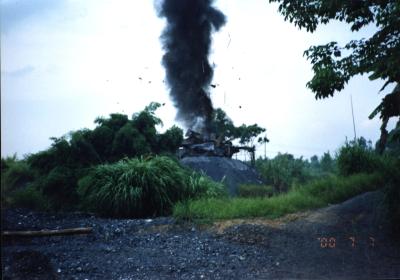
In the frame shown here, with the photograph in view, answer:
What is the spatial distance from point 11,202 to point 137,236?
656cm

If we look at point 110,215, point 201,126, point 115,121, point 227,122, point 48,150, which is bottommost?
point 110,215

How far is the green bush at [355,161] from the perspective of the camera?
11.2 metres

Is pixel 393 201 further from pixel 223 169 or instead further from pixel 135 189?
pixel 223 169

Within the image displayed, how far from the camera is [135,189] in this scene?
29.8 ft

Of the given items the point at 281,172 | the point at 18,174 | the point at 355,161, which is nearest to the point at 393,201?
the point at 355,161

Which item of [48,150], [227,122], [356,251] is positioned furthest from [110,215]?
[227,122]

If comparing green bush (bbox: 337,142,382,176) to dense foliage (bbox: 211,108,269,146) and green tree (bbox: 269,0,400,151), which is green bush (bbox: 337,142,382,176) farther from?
dense foliage (bbox: 211,108,269,146)

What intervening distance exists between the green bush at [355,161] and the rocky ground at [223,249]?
3608 mm

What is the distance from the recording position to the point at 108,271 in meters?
5.38

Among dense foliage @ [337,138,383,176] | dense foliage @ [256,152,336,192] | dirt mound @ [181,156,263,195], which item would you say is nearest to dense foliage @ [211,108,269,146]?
dense foliage @ [256,152,336,192]

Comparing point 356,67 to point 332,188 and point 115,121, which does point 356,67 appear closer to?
point 332,188

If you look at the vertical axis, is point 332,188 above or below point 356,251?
above

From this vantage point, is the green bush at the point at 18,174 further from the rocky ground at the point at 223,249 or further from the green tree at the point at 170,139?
the rocky ground at the point at 223,249

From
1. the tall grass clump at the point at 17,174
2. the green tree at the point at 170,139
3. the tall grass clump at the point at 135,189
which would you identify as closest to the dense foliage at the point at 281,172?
the green tree at the point at 170,139
